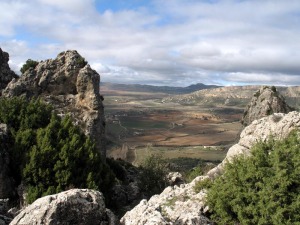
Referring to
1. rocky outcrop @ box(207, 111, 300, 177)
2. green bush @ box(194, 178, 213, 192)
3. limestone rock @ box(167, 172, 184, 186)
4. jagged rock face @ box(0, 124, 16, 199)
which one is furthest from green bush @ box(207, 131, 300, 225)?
limestone rock @ box(167, 172, 184, 186)

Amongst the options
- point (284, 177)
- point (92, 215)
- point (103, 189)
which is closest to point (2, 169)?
point (103, 189)

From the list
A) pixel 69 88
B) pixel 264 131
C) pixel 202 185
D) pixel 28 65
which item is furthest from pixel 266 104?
pixel 202 185

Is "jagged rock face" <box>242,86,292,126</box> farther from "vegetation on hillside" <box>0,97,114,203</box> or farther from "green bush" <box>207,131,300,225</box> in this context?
"green bush" <box>207,131,300,225</box>

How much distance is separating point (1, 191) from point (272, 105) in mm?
70033

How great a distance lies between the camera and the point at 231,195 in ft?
61.8

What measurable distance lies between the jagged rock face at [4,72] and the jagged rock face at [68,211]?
47.3 meters

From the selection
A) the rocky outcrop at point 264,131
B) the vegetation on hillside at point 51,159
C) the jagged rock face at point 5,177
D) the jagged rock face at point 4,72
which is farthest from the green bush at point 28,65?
the rocky outcrop at point 264,131

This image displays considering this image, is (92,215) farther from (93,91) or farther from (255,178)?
(93,91)

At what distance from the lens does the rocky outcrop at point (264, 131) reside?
2411 centimetres

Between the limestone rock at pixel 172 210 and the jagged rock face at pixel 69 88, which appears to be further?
the jagged rock face at pixel 69 88

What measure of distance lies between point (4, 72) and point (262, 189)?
54878mm

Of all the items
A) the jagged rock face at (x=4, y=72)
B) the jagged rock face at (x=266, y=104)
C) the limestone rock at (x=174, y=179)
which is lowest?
the limestone rock at (x=174, y=179)

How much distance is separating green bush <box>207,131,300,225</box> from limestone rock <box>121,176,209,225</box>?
1.09m

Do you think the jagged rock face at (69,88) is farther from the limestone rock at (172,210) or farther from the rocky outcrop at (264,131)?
the limestone rock at (172,210)
